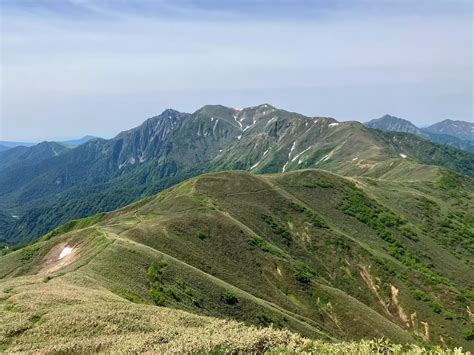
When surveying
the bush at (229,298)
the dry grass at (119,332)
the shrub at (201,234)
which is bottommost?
the bush at (229,298)

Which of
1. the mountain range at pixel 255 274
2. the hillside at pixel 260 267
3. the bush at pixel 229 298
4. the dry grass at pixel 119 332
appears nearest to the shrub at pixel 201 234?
the hillside at pixel 260 267

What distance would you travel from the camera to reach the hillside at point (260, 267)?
32.4 meters

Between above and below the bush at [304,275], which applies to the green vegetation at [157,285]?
above

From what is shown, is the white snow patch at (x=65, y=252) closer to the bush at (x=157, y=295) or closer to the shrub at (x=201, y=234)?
the shrub at (x=201, y=234)

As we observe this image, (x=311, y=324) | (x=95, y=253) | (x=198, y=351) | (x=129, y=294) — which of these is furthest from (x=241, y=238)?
(x=198, y=351)

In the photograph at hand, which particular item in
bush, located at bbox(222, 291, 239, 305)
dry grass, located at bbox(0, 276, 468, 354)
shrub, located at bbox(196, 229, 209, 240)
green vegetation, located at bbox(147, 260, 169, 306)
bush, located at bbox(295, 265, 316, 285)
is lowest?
bush, located at bbox(295, 265, 316, 285)

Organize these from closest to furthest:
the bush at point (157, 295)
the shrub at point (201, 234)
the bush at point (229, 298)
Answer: the bush at point (157, 295), the bush at point (229, 298), the shrub at point (201, 234)

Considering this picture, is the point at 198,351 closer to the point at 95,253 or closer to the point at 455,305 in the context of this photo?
the point at 95,253

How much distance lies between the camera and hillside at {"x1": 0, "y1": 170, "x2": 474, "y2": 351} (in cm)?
3241

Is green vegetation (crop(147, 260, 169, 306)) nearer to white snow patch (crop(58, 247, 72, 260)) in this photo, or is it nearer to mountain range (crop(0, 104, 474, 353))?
mountain range (crop(0, 104, 474, 353))

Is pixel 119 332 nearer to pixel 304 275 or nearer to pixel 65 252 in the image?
pixel 65 252

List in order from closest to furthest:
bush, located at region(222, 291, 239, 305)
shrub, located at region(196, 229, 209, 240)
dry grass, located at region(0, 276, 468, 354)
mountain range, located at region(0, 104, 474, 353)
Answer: dry grass, located at region(0, 276, 468, 354)
mountain range, located at region(0, 104, 474, 353)
bush, located at region(222, 291, 239, 305)
shrub, located at region(196, 229, 209, 240)

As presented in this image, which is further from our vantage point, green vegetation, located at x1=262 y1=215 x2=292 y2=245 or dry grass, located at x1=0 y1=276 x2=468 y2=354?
green vegetation, located at x1=262 y1=215 x2=292 y2=245

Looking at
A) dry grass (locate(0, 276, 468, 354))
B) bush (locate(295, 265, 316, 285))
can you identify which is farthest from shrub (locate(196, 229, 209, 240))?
dry grass (locate(0, 276, 468, 354))
